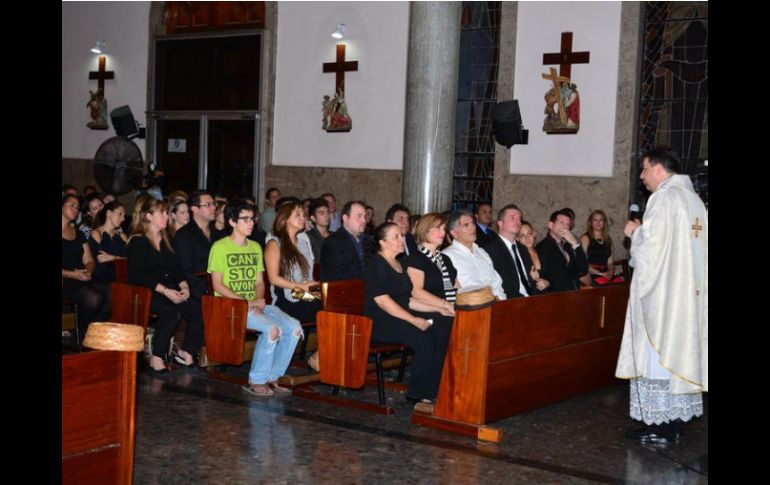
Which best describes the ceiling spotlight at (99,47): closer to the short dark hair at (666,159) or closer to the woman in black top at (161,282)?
the woman in black top at (161,282)

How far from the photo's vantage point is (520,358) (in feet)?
21.7

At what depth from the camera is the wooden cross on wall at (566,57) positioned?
12.4 meters

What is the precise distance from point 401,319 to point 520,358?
2.89 feet

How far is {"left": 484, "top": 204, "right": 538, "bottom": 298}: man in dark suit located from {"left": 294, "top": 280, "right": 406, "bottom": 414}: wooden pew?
1.43 metres

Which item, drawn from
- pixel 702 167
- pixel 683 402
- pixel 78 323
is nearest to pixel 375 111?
pixel 702 167

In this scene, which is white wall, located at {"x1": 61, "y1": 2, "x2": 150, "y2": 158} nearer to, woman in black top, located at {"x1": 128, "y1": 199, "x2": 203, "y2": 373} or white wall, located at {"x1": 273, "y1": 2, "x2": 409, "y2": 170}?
white wall, located at {"x1": 273, "y1": 2, "x2": 409, "y2": 170}

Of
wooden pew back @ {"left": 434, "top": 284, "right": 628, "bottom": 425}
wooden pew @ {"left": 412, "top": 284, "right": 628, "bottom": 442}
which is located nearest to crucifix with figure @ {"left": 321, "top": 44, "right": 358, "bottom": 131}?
wooden pew back @ {"left": 434, "top": 284, "right": 628, "bottom": 425}

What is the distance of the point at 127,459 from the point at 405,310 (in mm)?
3482

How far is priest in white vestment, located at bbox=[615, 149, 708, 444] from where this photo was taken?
6141mm

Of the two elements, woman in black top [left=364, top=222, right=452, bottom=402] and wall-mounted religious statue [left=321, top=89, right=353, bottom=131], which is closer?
woman in black top [left=364, top=222, right=452, bottom=402]

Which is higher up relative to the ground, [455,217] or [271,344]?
[455,217]

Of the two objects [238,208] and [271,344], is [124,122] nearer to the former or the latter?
[238,208]

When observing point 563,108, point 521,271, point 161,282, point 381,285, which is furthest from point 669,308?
point 563,108
